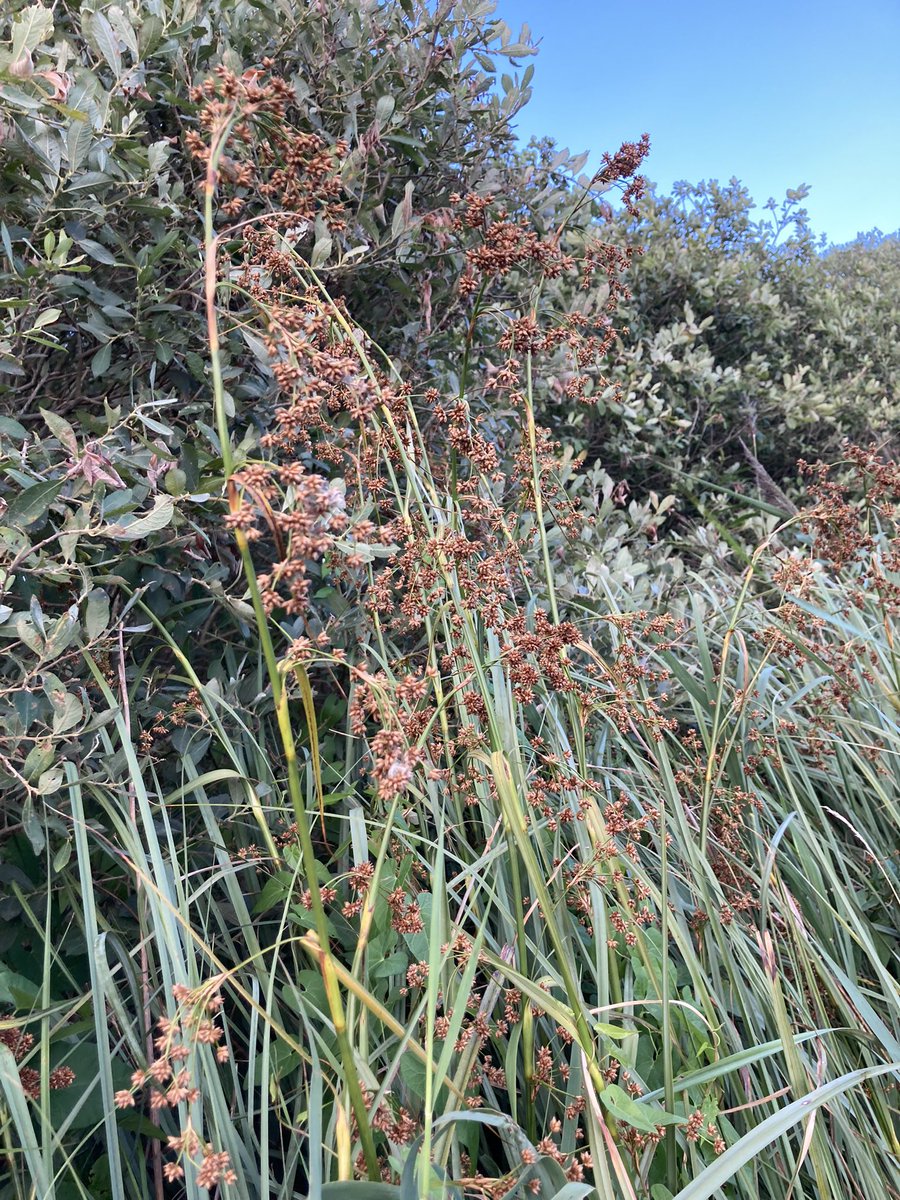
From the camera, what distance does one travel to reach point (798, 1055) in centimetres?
162

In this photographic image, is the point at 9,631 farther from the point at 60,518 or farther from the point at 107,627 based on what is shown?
the point at 60,518

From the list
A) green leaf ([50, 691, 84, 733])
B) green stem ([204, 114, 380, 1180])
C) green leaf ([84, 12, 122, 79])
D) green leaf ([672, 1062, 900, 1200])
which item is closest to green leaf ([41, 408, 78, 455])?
green leaf ([50, 691, 84, 733])

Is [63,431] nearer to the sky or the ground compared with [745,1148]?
nearer to the sky

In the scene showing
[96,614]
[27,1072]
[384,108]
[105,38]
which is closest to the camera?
[27,1072]

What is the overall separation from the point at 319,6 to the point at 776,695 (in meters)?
2.43

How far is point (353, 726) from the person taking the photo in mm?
1279

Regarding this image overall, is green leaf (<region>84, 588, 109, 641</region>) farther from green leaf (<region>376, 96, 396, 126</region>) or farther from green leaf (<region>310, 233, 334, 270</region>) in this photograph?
green leaf (<region>376, 96, 396, 126</region>)

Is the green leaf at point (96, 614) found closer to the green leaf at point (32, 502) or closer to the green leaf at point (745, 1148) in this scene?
the green leaf at point (32, 502)

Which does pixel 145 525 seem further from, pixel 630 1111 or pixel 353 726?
pixel 630 1111

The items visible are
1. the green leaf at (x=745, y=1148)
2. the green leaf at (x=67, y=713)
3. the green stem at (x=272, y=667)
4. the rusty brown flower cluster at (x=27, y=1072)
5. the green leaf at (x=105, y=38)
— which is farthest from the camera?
the green leaf at (x=105, y=38)

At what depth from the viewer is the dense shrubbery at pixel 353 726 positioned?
1.21 m

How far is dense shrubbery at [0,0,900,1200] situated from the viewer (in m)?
1.21

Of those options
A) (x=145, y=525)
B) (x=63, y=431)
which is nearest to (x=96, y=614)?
(x=145, y=525)

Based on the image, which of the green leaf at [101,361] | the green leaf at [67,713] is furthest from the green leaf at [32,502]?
the green leaf at [101,361]
